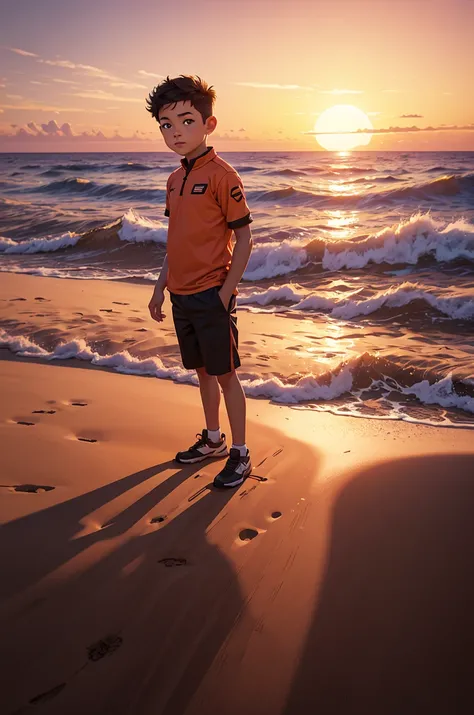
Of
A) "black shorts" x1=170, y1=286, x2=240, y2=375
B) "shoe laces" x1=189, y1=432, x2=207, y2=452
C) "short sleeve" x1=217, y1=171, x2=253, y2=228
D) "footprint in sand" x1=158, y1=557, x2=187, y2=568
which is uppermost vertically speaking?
"short sleeve" x1=217, y1=171, x2=253, y2=228

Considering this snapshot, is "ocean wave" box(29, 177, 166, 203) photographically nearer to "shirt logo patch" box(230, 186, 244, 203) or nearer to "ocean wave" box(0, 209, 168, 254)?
"ocean wave" box(0, 209, 168, 254)

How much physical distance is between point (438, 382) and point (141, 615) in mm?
3018

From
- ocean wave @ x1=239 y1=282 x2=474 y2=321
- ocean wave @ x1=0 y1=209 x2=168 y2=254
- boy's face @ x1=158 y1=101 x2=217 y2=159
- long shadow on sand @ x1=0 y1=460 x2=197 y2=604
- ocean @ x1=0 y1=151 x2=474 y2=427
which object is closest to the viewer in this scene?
long shadow on sand @ x1=0 y1=460 x2=197 y2=604

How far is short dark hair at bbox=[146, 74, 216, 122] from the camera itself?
7.92 ft

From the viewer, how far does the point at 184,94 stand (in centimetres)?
242

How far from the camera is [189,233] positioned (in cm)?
257

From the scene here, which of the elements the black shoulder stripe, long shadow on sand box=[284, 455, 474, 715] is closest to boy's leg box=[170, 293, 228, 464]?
the black shoulder stripe

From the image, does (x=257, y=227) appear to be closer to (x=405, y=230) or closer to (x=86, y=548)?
(x=405, y=230)

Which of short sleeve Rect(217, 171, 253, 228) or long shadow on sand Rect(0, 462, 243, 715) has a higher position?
short sleeve Rect(217, 171, 253, 228)

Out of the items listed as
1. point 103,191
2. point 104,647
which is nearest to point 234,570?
point 104,647

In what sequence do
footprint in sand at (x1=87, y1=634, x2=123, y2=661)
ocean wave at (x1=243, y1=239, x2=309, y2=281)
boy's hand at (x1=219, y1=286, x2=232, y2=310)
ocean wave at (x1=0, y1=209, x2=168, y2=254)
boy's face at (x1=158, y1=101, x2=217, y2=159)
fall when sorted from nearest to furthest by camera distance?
footprint in sand at (x1=87, y1=634, x2=123, y2=661) < boy's face at (x1=158, y1=101, x2=217, y2=159) < boy's hand at (x1=219, y1=286, x2=232, y2=310) < ocean wave at (x1=243, y1=239, x2=309, y2=281) < ocean wave at (x1=0, y1=209, x2=168, y2=254)

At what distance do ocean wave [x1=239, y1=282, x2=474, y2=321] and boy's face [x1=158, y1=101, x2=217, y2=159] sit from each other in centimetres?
422

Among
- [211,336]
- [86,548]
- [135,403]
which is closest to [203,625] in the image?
[86,548]

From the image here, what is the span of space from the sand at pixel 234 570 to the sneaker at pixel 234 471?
0.06m
